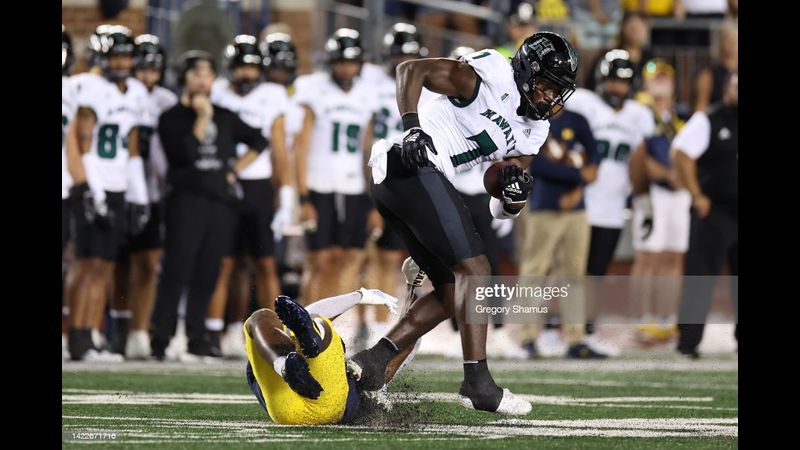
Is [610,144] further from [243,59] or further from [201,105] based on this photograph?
[201,105]

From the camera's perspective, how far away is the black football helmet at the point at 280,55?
11.9 metres

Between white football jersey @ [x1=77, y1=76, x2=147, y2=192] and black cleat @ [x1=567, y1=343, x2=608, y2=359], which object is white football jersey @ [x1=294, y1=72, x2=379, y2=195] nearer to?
white football jersey @ [x1=77, y1=76, x2=147, y2=192]

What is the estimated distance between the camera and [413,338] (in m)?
7.13

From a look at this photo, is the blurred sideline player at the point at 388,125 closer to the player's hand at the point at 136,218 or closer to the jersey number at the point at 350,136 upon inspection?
the jersey number at the point at 350,136

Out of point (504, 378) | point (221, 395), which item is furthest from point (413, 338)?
point (504, 378)

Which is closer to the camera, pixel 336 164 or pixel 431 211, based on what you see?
pixel 431 211

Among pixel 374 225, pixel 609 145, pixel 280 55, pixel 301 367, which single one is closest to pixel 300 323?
pixel 301 367

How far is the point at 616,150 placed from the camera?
476 inches

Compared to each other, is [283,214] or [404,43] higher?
[404,43]

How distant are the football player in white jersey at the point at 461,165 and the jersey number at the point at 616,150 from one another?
4.79 meters

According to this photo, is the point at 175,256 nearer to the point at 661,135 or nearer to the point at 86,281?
the point at 86,281

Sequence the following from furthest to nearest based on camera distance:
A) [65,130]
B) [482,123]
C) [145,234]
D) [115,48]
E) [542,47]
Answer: [145,234] < [115,48] < [65,130] < [482,123] < [542,47]

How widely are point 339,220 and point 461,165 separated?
4539 mm

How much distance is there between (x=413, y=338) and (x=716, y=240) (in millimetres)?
4945
